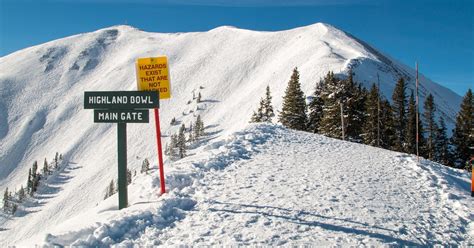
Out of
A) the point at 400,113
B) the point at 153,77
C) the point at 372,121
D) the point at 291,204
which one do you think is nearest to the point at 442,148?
the point at 400,113

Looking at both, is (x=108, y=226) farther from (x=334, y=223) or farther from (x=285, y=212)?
(x=334, y=223)

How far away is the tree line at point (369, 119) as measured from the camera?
1538 inches

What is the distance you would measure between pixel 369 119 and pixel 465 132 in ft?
37.7

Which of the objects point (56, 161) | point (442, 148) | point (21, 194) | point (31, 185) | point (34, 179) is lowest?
point (21, 194)

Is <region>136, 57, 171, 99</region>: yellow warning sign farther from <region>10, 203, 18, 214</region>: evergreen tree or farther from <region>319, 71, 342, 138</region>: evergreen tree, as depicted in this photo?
<region>10, 203, 18, 214</region>: evergreen tree

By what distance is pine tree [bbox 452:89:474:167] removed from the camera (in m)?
45.7

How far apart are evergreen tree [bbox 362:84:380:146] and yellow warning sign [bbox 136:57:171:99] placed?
3649cm

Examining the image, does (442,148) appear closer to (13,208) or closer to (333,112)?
(333,112)

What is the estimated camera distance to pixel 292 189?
11039mm

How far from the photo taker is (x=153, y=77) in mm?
11312

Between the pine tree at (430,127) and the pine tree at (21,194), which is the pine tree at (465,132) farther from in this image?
the pine tree at (21,194)

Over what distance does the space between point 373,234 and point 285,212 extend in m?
2.02

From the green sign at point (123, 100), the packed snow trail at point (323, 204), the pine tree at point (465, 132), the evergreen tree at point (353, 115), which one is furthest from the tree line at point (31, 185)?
the packed snow trail at point (323, 204)

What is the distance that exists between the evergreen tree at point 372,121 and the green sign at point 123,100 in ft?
122
